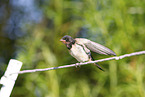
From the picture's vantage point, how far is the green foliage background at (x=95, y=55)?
2.01 m

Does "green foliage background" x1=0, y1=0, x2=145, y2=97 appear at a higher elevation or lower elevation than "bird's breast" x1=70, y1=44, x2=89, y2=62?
lower

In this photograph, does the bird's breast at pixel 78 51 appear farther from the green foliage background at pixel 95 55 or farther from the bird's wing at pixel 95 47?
the green foliage background at pixel 95 55

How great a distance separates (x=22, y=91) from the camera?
7.48 ft

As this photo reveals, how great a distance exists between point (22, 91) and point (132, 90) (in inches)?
35.8

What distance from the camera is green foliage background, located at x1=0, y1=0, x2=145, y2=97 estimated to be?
2.01 meters

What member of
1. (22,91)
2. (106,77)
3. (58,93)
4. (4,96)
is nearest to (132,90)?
(106,77)

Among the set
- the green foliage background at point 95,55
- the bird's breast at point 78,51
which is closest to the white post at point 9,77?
the bird's breast at point 78,51

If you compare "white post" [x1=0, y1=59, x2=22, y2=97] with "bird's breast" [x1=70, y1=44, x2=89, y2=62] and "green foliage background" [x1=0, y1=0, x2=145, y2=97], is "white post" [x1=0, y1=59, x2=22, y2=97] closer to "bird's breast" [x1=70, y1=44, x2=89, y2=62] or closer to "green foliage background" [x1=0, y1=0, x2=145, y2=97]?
"bird's breast" [x1=70, y1=44, x2=89, y2=62]

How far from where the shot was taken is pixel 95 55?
2.23 m

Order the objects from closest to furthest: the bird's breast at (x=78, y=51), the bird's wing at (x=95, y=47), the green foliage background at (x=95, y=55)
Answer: the bird's wing at (x=95, y=47), the bird's breast at (x=78, y=51), the green foliage background at (x=95, y=55)

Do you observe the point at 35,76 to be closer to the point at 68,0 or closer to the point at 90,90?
the point at 90,90

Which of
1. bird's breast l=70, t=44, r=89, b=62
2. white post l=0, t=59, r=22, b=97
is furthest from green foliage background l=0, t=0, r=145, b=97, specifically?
white post l=0, t=59, r=22, b=97

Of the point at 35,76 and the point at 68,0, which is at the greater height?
the point at 68,0

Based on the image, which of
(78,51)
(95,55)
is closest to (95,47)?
(78,51)
